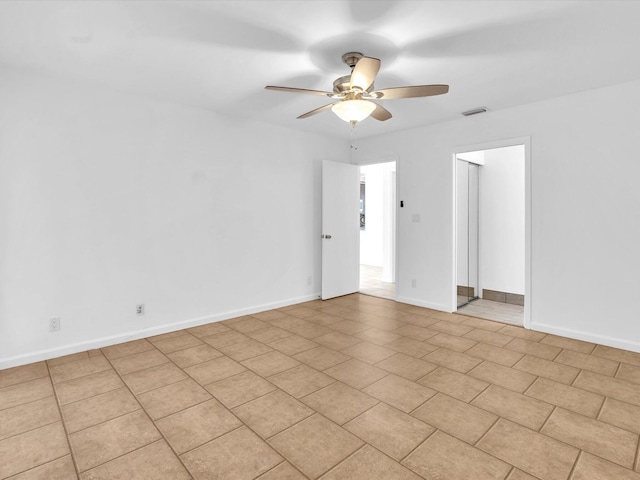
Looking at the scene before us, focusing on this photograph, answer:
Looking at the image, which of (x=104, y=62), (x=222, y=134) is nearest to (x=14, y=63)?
(x=104, y=62)

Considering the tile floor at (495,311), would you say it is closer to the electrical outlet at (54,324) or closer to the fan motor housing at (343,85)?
the fan motor housing at (343,85)

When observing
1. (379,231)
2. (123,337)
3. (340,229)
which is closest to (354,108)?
(340,229)

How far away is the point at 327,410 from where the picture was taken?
221 cm

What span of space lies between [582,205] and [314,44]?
3033mm

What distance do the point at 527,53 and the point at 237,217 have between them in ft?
10.8

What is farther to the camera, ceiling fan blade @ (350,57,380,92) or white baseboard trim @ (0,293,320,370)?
white baseboard trim @ (0,293,320,370)

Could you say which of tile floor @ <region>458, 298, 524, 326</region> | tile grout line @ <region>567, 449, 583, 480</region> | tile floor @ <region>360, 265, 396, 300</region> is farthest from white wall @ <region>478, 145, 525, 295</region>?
tile grout line @ <region>567, 449, 583, 480</region>

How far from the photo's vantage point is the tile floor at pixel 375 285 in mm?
5585

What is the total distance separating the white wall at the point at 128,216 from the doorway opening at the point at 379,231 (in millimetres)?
2242

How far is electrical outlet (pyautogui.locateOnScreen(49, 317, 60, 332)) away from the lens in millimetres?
3033

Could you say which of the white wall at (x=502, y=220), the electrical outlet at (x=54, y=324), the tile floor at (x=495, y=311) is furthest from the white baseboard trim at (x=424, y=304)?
the electrical outlet at (x=54, y=324)

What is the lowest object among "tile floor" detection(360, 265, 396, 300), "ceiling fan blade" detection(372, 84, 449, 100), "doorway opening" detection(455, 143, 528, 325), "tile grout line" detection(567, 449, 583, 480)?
"tile grout line" detection(567, 449, 583, 480)

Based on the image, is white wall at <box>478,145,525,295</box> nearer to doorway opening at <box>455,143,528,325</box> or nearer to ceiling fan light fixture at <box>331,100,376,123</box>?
doorway opening at <box>455,143,528,325</box>

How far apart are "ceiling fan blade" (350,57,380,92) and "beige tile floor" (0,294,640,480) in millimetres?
2149
